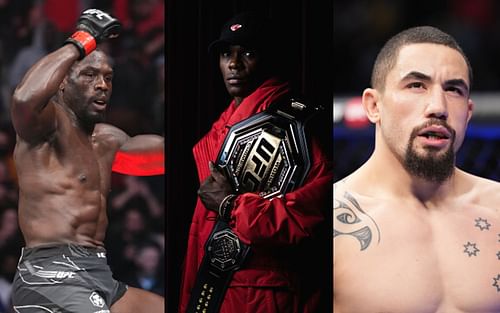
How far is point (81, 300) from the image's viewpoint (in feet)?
14.0

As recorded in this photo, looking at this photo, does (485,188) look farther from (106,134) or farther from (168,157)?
(106,134)

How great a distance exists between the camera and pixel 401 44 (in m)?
3.96

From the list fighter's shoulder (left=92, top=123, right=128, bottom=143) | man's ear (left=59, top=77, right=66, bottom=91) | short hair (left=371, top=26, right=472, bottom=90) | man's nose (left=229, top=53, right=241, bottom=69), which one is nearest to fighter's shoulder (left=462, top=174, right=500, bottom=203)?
short hair (left=371, top=26, right=472, bottom=90)

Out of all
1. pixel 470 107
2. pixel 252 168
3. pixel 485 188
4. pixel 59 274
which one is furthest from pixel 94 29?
pixel 485 188

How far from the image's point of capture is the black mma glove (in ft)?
14.3

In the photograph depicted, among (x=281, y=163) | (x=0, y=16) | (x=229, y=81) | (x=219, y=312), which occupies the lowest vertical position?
(x=219, y=312)

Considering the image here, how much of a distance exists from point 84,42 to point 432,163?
1.73 metres

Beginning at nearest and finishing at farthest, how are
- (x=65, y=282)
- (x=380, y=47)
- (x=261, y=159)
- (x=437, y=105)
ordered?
1. (x=437, y=105)
2. (x=380, y=47)
3. (x=261, y=159)
4. (x=65, y=282)

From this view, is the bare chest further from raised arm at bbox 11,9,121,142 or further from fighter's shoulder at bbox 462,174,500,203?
raised arm at bbox 11,9,121,142

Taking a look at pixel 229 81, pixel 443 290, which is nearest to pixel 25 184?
pixel 229 81

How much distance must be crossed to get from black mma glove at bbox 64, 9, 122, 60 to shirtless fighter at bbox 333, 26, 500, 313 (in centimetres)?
128

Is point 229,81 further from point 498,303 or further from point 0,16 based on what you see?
point 498,303

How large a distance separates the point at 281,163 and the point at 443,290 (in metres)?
0.89

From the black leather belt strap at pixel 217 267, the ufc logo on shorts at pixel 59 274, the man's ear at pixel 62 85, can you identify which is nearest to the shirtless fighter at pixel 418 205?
the black leather belt strap at pixel 217 267
